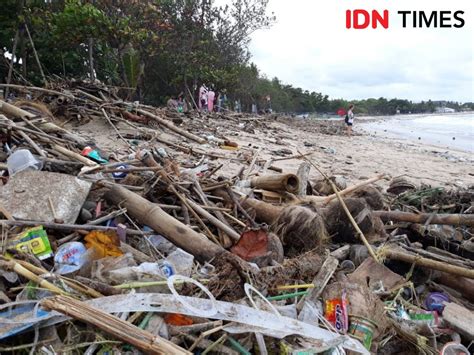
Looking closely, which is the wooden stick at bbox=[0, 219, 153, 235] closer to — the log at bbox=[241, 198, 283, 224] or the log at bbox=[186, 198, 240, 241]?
the log at bbox=[186, 198, 240, 241]

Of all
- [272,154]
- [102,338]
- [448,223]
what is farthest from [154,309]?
[272,154]

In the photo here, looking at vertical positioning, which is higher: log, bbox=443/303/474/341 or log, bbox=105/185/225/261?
log, bbox=105/185/225/261

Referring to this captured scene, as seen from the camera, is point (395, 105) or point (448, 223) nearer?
point (448, 223)

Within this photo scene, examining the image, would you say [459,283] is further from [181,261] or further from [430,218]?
[181,261]

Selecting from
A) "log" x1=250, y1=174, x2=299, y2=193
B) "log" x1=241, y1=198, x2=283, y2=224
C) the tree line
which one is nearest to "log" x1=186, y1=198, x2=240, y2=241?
"log" x1=241, y1=198, x2=283, y2=224

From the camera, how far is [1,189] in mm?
2617

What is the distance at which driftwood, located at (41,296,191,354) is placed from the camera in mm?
1514

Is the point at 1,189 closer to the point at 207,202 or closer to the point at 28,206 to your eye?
the point at 28,206

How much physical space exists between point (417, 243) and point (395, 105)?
10460 cm

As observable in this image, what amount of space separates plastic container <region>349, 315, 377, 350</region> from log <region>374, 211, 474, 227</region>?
5.26ft

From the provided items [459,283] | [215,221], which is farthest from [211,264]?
[459,283]

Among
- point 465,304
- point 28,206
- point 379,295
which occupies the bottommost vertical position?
point 465,304

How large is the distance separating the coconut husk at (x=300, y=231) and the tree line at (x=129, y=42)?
20.9 feet

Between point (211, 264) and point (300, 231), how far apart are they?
85 cm
